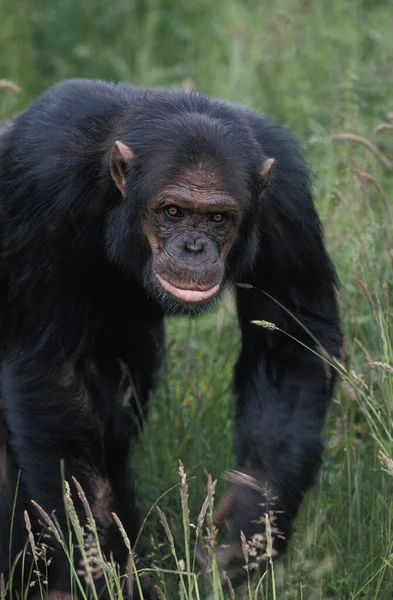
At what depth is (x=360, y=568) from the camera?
510cm

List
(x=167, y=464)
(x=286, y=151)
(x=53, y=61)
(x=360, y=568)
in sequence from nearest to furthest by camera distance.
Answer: (x=360, y=568), (x=286, y=151), (x=167, y=464), (x=53, y=61)

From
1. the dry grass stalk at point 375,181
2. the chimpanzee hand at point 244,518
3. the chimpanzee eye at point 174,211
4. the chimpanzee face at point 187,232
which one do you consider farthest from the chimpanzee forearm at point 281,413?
the dry grass stalk at point 375,181

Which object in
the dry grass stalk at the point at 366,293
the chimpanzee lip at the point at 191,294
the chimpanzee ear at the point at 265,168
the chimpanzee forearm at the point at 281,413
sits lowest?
the chimpanzee forearm at the point at 281,413

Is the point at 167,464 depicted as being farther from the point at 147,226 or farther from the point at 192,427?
the point at 147,226

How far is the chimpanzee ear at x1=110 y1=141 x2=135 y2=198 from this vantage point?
5105mm

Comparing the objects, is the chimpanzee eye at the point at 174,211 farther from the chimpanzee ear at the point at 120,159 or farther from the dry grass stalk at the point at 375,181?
the dry grass stalk at the point at 375,181

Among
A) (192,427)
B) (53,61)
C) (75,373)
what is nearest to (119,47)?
(53,61)

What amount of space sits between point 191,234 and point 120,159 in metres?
0.44

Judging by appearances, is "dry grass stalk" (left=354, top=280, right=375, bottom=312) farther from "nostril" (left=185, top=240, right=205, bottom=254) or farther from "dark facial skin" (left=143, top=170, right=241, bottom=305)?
"nostril" (left=185, top=240, right=205, bottom=254)

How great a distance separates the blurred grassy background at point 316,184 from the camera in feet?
17.2

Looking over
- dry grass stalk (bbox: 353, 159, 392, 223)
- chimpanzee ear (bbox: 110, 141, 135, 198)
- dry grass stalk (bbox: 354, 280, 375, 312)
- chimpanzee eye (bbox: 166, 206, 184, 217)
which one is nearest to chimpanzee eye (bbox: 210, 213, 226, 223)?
chimpanzee eye (bbox: 166, 206, 184, 217)

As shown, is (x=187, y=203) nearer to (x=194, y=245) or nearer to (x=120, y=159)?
(x=194, y=245)

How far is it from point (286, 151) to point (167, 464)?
174 cm

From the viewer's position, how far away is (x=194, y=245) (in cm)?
500
